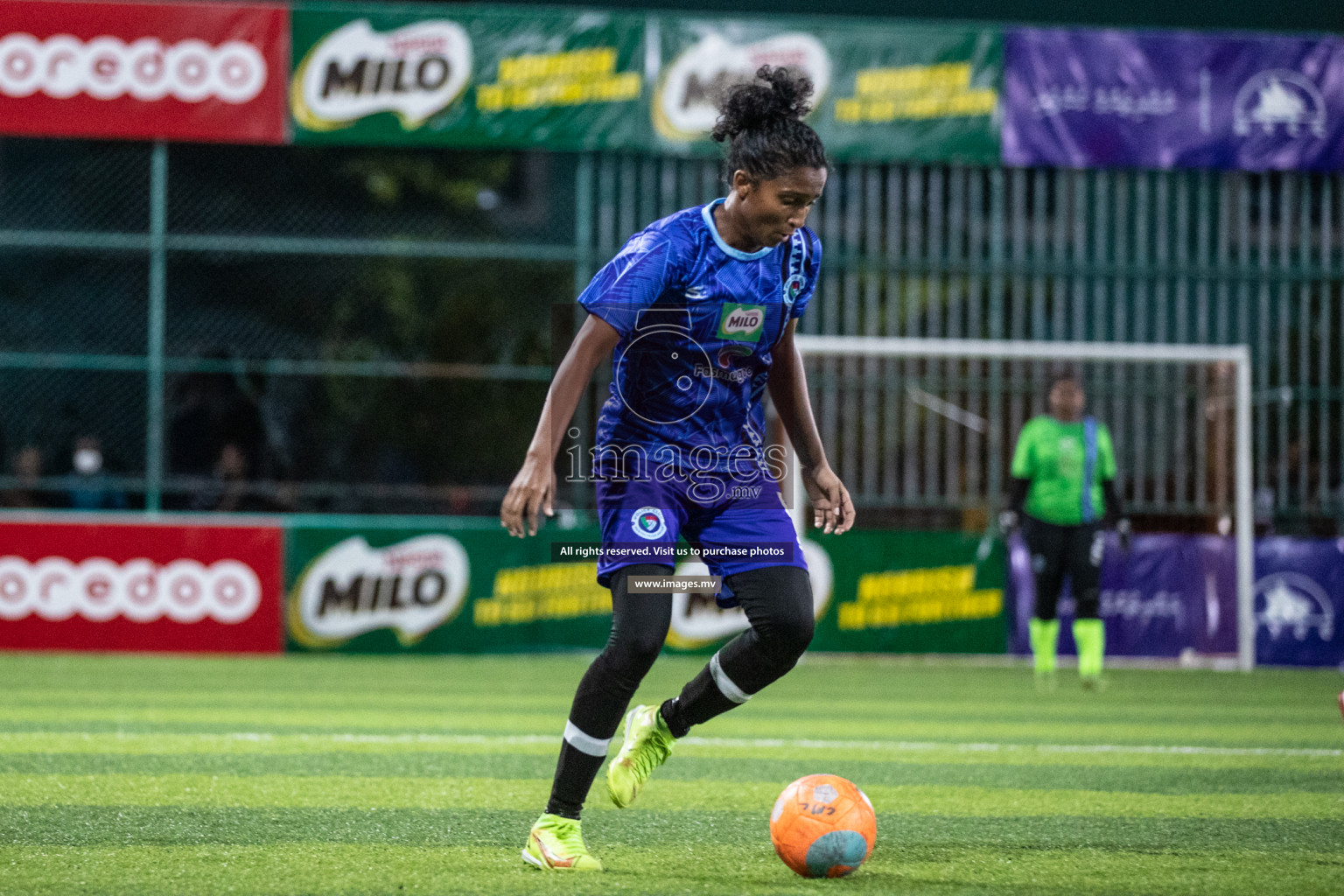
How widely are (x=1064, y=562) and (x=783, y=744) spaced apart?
4340mm

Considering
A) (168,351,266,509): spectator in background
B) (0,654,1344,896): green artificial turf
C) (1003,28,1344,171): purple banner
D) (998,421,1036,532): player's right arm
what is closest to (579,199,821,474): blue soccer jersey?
(0,654,1344,896): green artificial turf

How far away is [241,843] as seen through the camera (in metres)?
4.96

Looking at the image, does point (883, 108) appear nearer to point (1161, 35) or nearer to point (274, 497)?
point (1161, 35)

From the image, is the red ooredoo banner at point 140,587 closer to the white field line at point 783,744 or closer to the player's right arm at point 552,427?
the white field line at point 783,744

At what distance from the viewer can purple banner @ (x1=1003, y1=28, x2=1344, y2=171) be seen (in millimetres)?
15148

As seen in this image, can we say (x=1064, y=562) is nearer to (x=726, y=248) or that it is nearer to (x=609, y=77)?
(x=609, y=77)

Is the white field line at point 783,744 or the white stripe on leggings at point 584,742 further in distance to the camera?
the white field line at point 783,744

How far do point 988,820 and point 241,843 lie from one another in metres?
2.57

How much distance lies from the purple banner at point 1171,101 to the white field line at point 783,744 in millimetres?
8239

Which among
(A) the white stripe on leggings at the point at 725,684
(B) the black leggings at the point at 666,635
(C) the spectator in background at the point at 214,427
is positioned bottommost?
(A) the white stripe on leggings at the point at 725,684

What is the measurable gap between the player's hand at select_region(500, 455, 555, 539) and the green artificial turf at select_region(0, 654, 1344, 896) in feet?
3.15

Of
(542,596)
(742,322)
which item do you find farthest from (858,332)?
(742,322)

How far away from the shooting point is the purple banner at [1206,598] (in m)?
14.4

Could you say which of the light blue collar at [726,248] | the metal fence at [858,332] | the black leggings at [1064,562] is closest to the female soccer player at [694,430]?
the light blue collar at [726,248]
